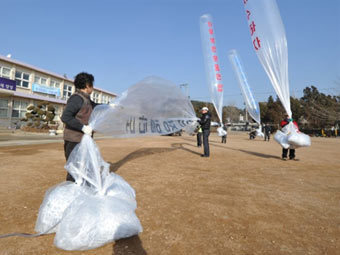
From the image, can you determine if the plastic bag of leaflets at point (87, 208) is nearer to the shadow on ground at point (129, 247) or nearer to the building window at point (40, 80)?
the shadow on ground at point (129, 247)

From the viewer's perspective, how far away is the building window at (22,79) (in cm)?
2207

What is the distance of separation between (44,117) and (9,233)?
23.8m

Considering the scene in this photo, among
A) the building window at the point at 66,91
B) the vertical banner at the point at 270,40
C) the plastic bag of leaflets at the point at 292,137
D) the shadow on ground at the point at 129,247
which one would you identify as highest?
the building window at the point at 66,91

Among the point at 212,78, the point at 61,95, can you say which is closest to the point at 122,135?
the point at 212,78

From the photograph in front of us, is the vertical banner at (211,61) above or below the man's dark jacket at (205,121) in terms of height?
above

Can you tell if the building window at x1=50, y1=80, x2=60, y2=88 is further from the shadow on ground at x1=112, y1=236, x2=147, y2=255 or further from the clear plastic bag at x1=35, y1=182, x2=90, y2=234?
the shadow on ground at x1=112, y1=236, x2=147, y2=255

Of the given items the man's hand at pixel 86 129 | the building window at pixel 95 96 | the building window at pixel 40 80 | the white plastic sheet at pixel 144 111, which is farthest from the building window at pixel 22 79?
the man's hand at pixel 86 129

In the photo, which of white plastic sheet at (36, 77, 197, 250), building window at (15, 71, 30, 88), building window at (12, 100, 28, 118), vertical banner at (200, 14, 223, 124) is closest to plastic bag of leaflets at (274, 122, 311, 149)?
white plastic sheet at (36, 77, 197, 250)

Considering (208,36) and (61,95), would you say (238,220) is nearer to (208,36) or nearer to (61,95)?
(208,36)

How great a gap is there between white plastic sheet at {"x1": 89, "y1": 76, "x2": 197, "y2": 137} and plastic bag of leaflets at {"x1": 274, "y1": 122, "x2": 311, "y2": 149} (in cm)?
324

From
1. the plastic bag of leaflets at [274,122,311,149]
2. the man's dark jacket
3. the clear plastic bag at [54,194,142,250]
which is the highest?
the man's dark jacket

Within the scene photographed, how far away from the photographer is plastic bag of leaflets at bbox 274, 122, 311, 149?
541 cm

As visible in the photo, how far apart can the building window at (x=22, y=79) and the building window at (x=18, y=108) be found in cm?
193

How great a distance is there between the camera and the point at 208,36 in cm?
1044
